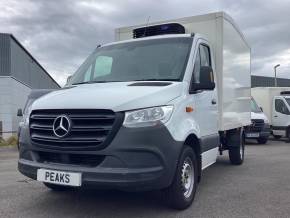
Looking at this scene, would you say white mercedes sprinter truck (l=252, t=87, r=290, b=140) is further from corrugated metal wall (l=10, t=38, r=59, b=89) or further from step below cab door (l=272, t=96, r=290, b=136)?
corrugated metal wall (l=10, t=38, r=59, b=89)

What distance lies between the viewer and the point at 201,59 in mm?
6230

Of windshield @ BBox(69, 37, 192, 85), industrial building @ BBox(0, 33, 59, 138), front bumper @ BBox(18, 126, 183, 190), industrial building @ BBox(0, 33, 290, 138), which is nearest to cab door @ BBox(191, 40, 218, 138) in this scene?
windshield @ BBox(69, 37, 192, 85)

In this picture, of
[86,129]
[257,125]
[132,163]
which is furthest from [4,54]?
[132,163]

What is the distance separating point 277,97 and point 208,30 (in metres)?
12.6

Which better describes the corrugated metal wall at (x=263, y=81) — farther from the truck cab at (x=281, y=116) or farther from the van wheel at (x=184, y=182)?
the van wheel at (x=184, y=182)

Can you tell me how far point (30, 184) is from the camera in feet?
23.5

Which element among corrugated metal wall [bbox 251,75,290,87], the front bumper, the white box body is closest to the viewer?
the front bumper

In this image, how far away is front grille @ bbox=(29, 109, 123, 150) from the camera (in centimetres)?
450

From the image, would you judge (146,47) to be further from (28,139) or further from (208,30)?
(28,139)

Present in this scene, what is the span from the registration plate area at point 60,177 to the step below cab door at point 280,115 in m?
15.0

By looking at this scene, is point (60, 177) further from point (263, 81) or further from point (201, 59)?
point (263, 81)

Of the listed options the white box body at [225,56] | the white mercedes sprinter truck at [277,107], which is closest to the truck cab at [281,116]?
the white mercedes sprinter truck at [277,107]

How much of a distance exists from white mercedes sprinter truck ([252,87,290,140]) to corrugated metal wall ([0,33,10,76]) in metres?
14.7

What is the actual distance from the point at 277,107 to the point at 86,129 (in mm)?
15371
